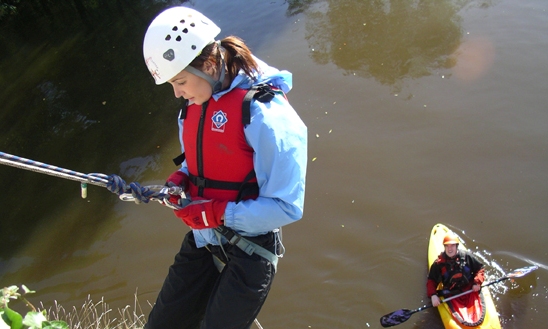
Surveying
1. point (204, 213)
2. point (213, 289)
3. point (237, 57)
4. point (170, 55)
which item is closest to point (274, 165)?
point (204, 213)

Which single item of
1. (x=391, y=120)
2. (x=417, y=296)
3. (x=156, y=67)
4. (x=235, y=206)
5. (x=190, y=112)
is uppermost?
(x=156, y=67)

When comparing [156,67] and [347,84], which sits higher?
[156,67]

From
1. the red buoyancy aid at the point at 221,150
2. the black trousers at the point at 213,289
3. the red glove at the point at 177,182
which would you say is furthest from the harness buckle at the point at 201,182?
the black trousers at the point at 213,289

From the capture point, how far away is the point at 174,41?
2.24 m

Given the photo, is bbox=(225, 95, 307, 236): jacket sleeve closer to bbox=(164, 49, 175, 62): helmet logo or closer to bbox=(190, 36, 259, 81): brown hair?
bbox=(190, 36, 259, 81): brown hair

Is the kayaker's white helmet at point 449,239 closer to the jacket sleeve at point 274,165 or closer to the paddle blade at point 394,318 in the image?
the paddle blade at point 394,318

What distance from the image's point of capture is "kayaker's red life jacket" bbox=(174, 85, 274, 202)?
7.84ft

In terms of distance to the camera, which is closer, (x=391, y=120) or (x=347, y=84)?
(x=391, y=120)

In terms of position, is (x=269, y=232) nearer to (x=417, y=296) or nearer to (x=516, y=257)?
(x=417, y=296)

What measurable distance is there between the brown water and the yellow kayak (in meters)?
0.17

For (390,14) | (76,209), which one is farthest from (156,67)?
(390,14)

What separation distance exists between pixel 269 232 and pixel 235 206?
34cm

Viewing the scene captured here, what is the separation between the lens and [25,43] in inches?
446

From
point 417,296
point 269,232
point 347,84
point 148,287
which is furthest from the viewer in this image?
point 347,84
